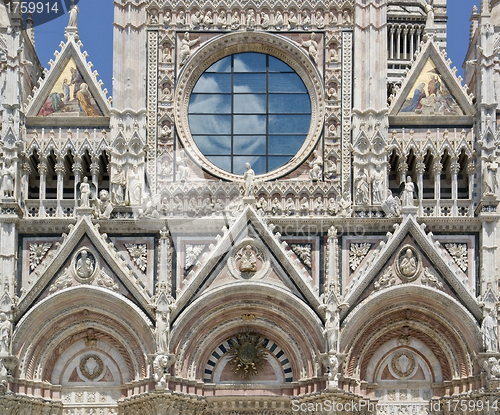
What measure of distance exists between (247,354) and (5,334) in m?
5.47

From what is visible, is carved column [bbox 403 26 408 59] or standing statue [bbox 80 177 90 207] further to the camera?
carved column [bbox 403 26 408 59]

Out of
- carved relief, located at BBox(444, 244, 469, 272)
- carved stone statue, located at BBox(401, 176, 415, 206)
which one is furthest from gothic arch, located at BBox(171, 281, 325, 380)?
carved relief, located at BBox(444, 244, 469, 272)

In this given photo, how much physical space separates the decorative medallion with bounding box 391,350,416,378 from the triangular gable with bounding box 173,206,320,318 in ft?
7.62

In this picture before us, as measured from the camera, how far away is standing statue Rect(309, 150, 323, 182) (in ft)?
100

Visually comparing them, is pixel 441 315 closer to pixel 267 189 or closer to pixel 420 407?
pixel 420 407

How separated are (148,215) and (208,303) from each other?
99.8 inches

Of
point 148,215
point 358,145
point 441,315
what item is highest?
point 358,145

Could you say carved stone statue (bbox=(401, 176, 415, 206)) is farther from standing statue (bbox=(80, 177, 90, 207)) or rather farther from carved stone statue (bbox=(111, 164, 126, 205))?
standing statue (bbox=(80, 177, 90, 207))

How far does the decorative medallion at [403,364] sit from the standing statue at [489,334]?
6.40 feet

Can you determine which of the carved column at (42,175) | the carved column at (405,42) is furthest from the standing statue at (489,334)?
the carved column at (405,42)

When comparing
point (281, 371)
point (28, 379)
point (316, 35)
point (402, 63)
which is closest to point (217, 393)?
point (281, 371)

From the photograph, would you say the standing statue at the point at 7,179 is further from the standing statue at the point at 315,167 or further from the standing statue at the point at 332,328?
the standing statue at the point at 332,328

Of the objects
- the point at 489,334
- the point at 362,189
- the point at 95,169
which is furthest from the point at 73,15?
the point at 489,334

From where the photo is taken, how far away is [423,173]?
30641 mm
